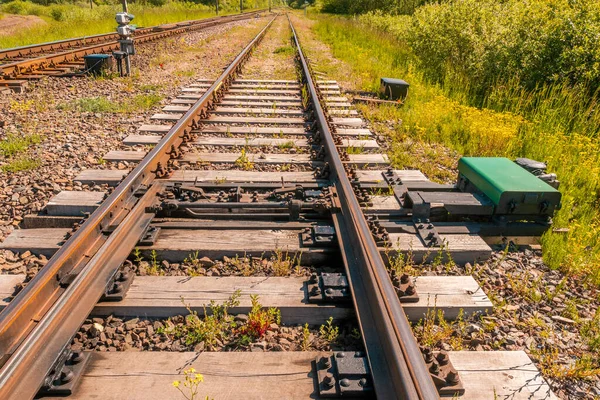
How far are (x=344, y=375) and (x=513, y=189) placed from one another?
2.09m

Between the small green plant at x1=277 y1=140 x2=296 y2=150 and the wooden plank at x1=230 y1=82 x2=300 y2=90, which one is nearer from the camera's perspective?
the small green plant at x1=277 y1=140 x2=296 y2=150

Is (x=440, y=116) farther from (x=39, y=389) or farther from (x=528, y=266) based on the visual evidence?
(x=39, y=389)

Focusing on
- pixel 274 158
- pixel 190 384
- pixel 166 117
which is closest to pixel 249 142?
pixel 274 158

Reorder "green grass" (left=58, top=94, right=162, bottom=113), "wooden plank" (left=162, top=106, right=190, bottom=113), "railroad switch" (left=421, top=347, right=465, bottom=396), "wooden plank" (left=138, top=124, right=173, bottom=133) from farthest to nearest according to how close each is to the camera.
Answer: "wooden plank" (left=162, top=106, right=190, bottom=113) < "green grass" (left=58, top=94, right=162, bottom=113) < "wooden plank" (left=138, top=124, right=173, bottom=133) < "railroad switch" (left=421, top=347, right=465, bottom=396)

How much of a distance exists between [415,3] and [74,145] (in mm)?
32464

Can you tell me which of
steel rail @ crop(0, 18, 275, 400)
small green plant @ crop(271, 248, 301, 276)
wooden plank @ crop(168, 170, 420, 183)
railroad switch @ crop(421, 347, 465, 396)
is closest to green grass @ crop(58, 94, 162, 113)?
wooden plank @ crop(168, 170, 420, 183)

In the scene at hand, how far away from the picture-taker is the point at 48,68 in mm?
8875

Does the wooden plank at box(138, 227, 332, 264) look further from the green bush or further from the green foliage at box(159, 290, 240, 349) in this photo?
A: the green bush

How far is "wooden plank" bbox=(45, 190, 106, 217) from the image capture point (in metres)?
3.43

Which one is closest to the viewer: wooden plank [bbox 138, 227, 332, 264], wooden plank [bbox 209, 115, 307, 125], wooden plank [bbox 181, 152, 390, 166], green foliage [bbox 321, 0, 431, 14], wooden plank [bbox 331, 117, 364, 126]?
wooden plank [bbox 138, 227, 332, 264]

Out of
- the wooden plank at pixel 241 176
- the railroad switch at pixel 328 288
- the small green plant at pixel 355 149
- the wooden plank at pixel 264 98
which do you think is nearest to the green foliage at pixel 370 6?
the wooden plank at pixel 264 98

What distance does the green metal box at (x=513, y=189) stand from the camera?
3170 millimetres

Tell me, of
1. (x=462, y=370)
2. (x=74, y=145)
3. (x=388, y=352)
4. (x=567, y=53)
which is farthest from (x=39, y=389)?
(x=567, y=53)

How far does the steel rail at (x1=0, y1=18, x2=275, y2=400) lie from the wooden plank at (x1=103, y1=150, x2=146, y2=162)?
112cm
